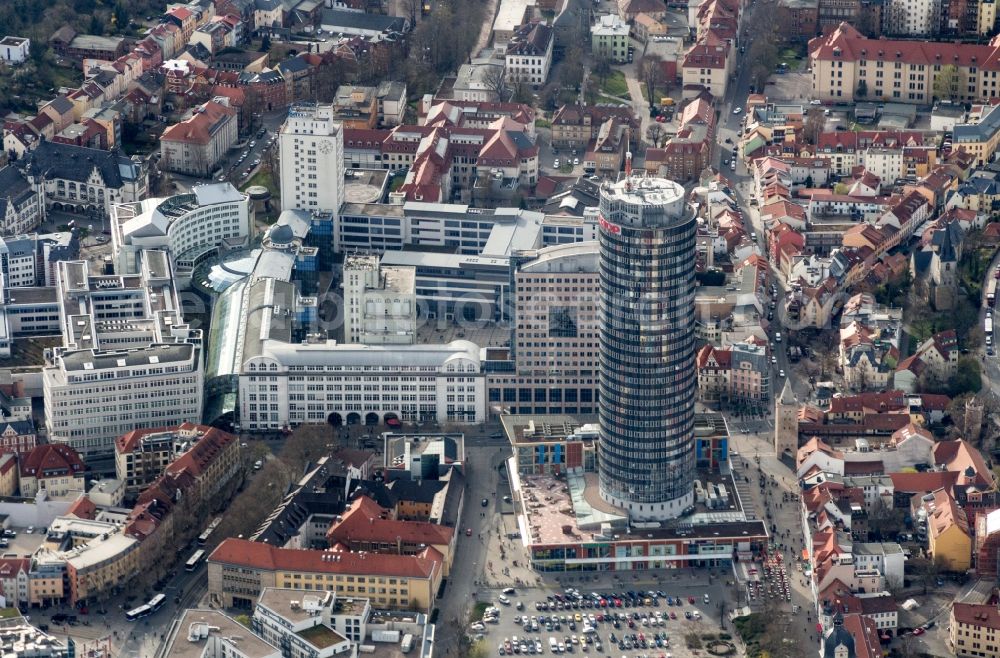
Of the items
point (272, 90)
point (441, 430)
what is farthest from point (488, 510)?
point (272, 90)

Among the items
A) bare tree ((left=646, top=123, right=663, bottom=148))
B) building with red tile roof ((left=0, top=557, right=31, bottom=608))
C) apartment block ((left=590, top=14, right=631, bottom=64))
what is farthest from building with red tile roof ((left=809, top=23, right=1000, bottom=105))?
building with red tile roof ((left=0, top=557, right=31, bottom=608))

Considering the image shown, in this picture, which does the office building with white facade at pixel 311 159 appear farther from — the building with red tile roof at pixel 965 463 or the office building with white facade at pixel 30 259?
the building with red tile roof at pixel 965 463

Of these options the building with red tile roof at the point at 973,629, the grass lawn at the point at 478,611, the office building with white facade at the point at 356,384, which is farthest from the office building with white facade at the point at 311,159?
the building with red tile roof at the point at 973,629

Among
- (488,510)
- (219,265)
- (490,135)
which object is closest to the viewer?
(488,510)

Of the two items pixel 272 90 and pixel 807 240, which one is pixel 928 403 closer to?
pixel 807 240

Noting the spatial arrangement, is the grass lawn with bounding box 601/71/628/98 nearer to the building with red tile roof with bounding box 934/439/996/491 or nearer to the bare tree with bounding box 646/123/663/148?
the bare tree with bounding box 646/123/663/148

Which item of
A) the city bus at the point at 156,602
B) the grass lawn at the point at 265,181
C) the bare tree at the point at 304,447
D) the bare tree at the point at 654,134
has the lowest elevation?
the city bus at the point at 156,602

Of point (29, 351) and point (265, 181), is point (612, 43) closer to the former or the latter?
point (265, 181)
